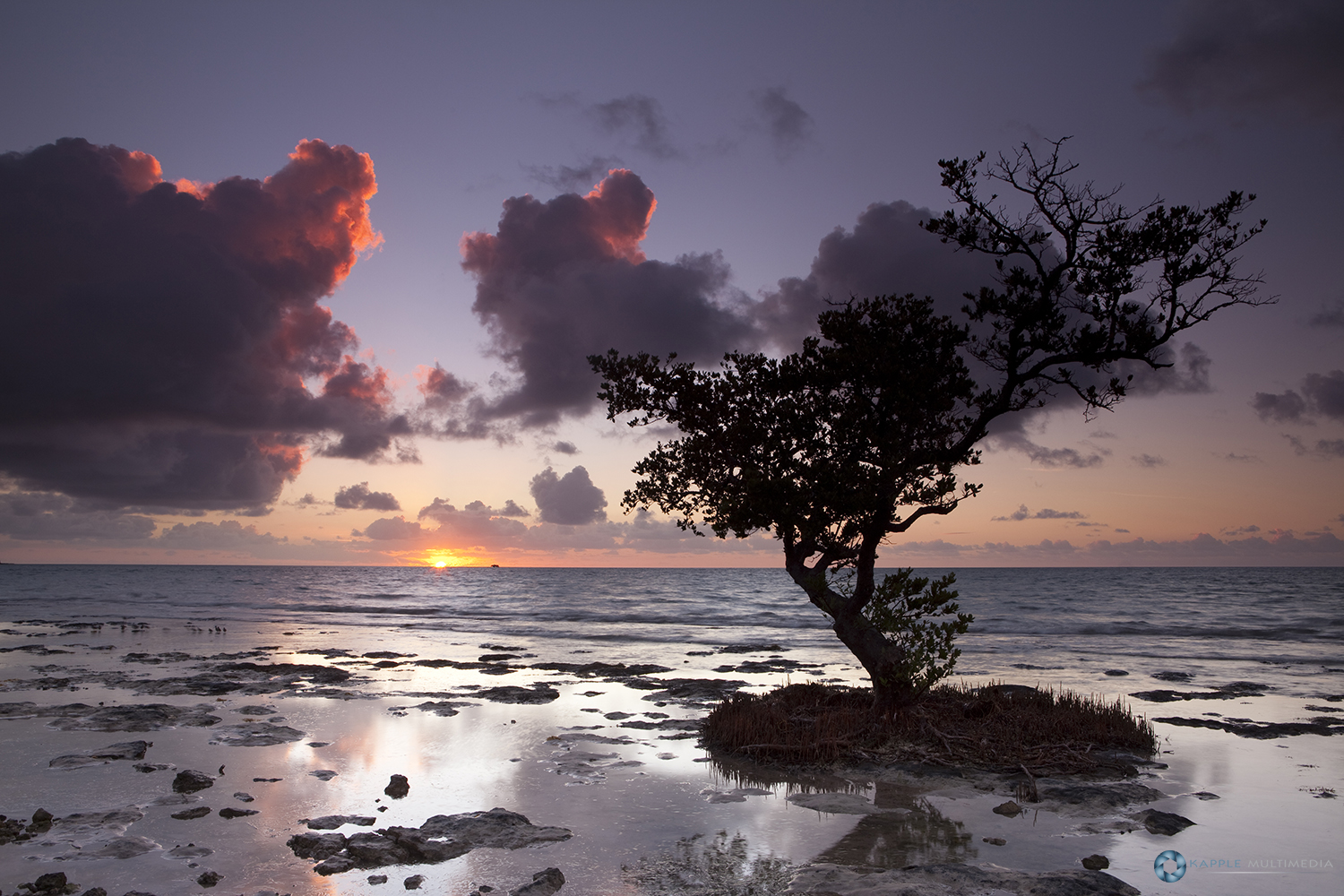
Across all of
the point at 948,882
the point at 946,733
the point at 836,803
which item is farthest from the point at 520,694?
the point at 948,882

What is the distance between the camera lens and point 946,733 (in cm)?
1431

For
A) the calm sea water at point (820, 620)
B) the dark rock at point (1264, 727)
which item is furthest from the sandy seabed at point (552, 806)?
the calm sea water at point (820, 620)

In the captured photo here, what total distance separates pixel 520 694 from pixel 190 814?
11.9 meters

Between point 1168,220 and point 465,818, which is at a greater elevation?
point 1168,220

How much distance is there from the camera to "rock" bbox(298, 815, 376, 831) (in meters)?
9.96

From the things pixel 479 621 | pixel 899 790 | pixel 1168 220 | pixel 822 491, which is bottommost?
pixel 479 621

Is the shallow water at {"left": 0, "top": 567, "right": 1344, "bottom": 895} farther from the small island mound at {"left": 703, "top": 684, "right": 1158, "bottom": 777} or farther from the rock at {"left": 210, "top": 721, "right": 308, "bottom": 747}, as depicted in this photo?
the small island mound at {"left": 703, "top": 684, "right": 1158, "bottom": 777}

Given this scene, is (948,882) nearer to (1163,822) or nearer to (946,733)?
(1163,822)

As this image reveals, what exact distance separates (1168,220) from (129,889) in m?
17.8

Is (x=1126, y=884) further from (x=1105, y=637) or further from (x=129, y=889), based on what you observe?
(x=1105, y=637)

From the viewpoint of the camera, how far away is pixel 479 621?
185ft

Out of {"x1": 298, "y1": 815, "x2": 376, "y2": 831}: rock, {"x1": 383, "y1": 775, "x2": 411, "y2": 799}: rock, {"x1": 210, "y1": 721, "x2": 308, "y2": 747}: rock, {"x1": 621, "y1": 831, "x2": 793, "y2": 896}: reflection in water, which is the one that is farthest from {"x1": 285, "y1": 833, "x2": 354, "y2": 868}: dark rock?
{"x1": 210, "y1": 721, "x2": 308, "y2": 747}: rock

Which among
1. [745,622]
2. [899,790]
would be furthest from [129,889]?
[745,622]

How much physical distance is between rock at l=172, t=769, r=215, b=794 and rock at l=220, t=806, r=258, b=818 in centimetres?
137
